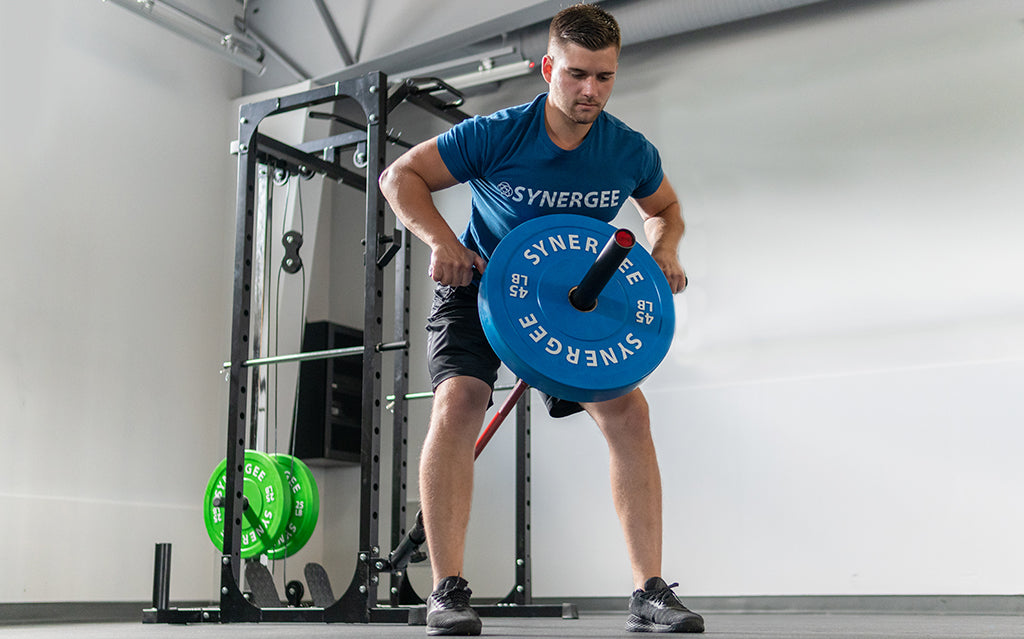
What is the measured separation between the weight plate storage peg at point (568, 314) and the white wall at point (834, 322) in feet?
7.64

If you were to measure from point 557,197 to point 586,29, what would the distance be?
1.08ft

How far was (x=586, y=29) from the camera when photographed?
1909 mm

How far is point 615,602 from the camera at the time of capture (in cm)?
434

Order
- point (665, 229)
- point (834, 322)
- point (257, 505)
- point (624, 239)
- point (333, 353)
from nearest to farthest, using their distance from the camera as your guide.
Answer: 1. point (624, 239)
2. point (665, 229)
3. point (333, 353)
4. point (257, 505)
5. point (834, 322)

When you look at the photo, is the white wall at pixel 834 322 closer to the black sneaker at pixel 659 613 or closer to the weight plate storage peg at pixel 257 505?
the weight plate storage peg at pixel 257 505

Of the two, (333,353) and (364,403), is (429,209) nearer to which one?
(364,403)

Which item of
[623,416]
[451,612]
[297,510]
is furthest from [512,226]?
[297,510]

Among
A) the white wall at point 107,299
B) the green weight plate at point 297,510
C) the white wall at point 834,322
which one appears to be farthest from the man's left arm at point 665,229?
the white wall at point 107,299

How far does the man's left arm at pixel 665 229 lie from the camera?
6.70ft

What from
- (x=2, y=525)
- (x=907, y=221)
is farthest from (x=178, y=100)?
(x=907, y=221)

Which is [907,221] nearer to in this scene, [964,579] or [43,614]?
[964,579]

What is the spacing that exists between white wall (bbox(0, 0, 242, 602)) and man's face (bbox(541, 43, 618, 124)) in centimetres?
287

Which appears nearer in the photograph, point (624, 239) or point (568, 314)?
point (624, 239)

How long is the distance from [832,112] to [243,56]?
8.91ft
